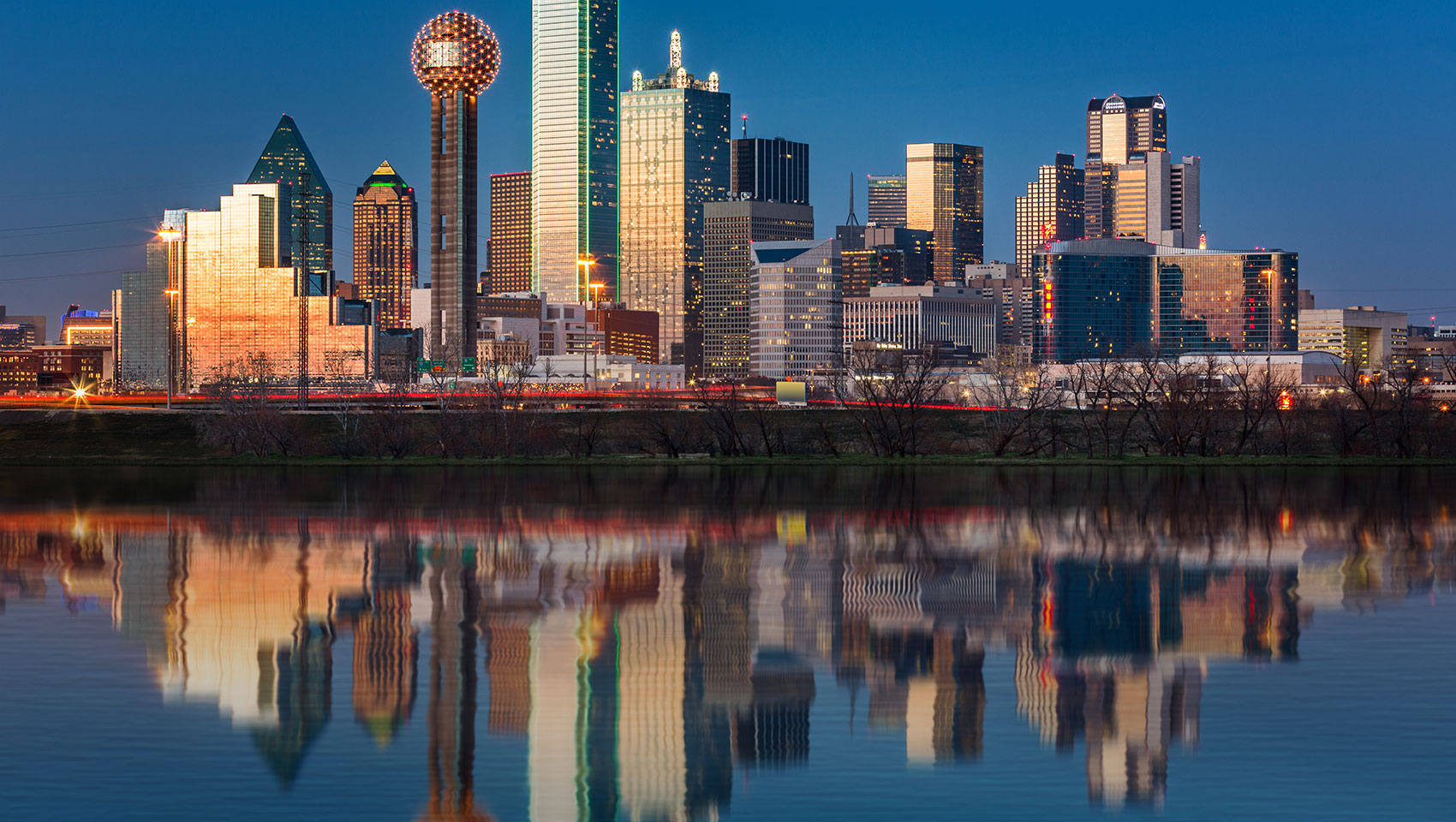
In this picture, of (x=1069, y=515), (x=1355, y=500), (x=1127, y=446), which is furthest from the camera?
(x=1127, y=446)

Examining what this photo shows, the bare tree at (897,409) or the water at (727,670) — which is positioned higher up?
the bare tree at (897,409)

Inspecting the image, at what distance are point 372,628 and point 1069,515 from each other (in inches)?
1075

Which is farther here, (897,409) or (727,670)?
(897,409)

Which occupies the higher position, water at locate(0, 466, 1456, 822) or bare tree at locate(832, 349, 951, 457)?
bare tree at locate(832, 349, 951, 457)

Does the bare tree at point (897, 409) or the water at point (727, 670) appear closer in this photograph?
the water at point (727, 670)

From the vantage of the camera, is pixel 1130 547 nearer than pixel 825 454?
Yes

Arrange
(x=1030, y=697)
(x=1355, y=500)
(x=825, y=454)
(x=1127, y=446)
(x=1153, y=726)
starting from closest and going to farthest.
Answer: (x=1153, y=726)
(x=1030, y=697)
(x=1355, y=500)
(x=825, y=454)
(x=1127, y=446)

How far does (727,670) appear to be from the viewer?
21953mm

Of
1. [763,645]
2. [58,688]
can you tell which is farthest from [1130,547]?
[58,688]

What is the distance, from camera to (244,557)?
35500mm

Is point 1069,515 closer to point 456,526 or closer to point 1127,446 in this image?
point 456,526

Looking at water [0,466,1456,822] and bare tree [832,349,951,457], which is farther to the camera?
bare tree [832,349,951,457]

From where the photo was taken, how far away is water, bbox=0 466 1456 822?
633 inches

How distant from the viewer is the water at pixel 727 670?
1608cm
